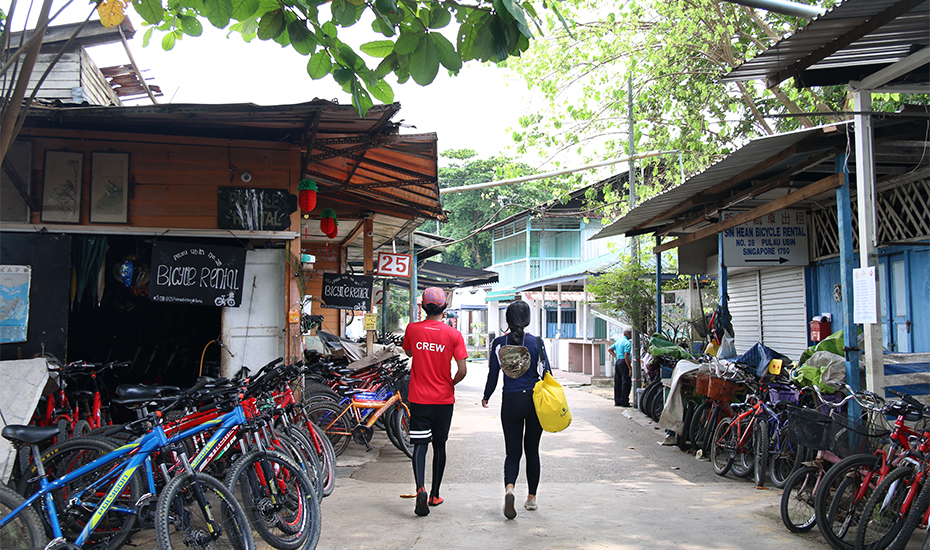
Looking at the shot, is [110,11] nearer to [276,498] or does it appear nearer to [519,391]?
[276,498]

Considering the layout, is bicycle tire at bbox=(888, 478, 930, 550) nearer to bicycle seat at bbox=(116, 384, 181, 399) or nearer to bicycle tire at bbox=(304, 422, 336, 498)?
bicycle tire at bbox=(304, 422, 336, 498)

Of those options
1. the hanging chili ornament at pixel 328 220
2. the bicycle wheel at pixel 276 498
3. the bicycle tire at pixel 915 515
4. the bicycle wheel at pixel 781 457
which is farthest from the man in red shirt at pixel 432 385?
the hanging chili ornament at pixel 328 220

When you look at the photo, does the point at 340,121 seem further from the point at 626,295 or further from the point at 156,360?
the point at 626,295

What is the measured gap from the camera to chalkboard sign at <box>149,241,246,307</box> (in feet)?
22.7

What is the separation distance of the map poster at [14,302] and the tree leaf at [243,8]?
166 inches

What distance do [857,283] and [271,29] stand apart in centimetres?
486

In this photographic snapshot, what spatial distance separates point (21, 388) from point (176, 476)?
2128 millimetres

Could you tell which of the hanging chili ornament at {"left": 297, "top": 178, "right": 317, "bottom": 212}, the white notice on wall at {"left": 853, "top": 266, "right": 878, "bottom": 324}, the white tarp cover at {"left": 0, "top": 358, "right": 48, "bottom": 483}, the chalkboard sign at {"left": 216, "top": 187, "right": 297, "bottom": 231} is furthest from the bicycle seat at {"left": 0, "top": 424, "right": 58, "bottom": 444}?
the white notice on wall at {"left": 853, "top": 266, "right": 878, "bottom": 324}

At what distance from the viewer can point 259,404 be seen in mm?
5438

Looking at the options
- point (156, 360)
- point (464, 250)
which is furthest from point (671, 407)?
point (464, 250)

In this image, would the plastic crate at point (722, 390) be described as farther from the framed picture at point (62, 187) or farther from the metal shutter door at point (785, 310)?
the framed picture at point (62, 187)

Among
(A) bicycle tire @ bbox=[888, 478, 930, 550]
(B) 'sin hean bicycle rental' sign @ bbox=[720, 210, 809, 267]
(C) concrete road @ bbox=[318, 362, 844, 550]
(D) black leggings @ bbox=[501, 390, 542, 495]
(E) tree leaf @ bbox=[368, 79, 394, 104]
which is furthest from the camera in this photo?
(B) 'sin hean bicycle rental' sign @ bbox=[720, 210, 809, 267]

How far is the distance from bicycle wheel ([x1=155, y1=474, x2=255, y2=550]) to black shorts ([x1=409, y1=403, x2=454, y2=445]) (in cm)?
185

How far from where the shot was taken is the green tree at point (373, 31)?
12.1ft
